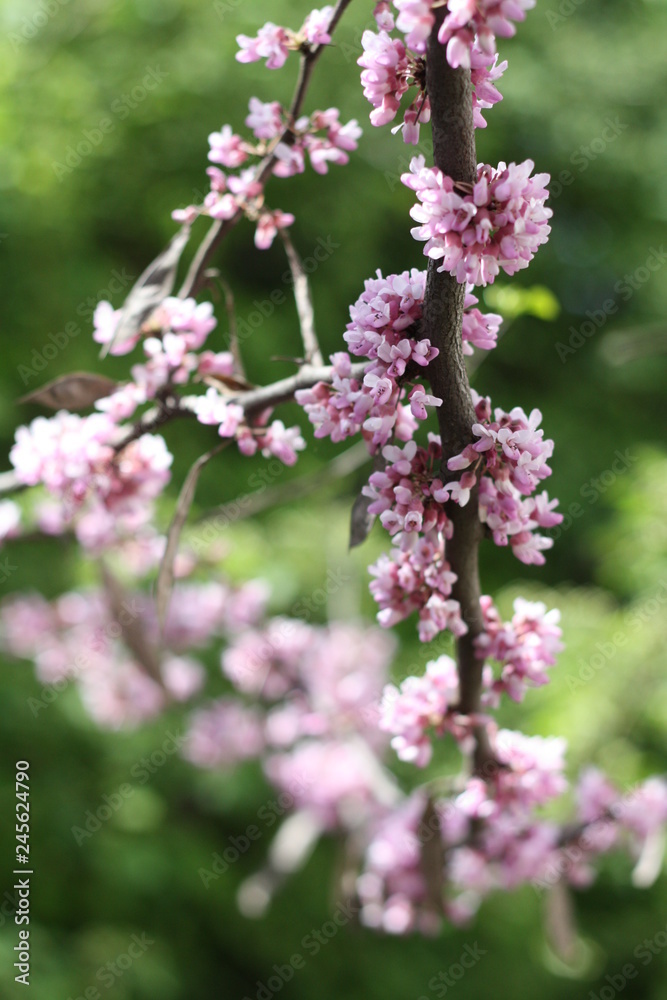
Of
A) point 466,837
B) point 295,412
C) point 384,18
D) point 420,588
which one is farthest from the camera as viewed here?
point 295,412

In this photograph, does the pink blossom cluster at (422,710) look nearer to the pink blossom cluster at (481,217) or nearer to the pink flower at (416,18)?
the pink blossom cluster at (481,217)

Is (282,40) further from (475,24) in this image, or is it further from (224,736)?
(224,736)

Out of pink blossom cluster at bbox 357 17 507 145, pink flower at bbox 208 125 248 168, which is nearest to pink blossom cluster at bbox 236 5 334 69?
pink flower at bbox 208 125 248 168

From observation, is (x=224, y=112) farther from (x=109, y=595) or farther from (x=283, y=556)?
(x=109, y=595)

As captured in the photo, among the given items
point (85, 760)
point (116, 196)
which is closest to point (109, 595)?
point (85, 760)

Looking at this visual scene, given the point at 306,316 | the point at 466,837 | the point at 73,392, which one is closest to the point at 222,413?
the point at 306,316
